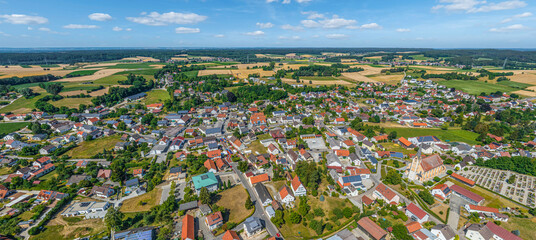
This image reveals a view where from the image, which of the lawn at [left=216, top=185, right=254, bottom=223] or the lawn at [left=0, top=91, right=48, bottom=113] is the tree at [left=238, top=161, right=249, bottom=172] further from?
the lawn at [left=0, top=91, right=48, bottom=113]

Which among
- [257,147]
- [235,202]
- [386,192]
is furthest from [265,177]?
[386,192]

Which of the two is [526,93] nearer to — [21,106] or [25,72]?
[21,106]

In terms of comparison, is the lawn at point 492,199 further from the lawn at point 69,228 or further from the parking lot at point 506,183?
the lawn at point 69,228

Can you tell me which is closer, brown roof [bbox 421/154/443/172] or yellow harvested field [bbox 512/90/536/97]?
brown roof [bbox 421/154/443/172]

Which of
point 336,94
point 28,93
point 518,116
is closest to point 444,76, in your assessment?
point 518,116

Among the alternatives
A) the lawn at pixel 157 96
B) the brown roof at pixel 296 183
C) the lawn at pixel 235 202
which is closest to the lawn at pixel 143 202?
the lawn at pixel 235 202

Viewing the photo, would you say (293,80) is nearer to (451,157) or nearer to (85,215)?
(451,157)

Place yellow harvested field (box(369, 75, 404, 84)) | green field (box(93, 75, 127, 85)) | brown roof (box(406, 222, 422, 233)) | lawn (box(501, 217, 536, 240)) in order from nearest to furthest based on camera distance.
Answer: lawn (box(501, 217, 536, 240)) < brown roof (box(406, 222, 422, 233)) < green field (box(93, 75, 127, 85)) < yellow harvested field (box(369, 75, 404, 84))

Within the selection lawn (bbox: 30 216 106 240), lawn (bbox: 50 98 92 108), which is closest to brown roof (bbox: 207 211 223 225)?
lawn (bbox: 30 216 106 240)
